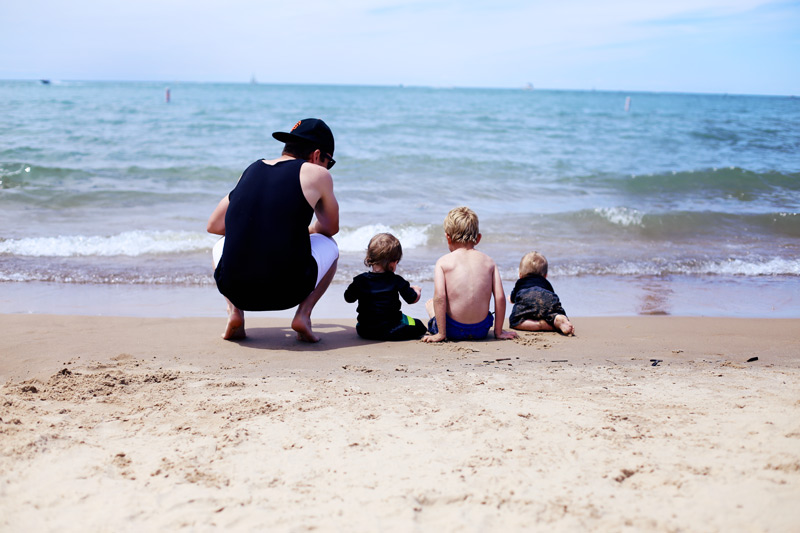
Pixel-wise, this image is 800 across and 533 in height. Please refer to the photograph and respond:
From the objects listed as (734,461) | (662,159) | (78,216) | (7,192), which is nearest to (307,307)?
(734,461)

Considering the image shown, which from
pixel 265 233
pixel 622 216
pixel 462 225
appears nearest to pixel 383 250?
pixel 462 225

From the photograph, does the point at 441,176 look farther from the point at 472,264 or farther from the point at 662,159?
the point at 472,264

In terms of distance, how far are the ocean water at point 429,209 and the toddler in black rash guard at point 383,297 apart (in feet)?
2.70

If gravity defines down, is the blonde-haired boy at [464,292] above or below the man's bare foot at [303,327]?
above

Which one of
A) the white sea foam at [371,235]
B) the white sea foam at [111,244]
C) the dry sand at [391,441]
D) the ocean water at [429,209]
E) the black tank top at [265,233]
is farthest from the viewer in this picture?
the white sea foam at [371,235]

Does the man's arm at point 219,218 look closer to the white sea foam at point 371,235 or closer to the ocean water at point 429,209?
the ocean water at point 429,209

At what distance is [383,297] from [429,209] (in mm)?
6313

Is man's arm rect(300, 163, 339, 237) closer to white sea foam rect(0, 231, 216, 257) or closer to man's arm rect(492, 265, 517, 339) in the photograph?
man's arm rect(492, 265, 517, 339)

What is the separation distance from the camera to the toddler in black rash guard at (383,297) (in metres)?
4.22

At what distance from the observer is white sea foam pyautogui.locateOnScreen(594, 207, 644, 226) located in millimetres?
9570

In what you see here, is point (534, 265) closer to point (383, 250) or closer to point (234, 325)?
point (383, 250)

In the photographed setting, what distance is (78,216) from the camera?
30.3 feet

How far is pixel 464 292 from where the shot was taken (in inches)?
166

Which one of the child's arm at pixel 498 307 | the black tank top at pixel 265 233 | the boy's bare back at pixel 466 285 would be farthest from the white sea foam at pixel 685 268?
the black tank top at pixel 265 233
